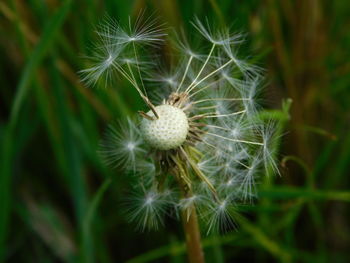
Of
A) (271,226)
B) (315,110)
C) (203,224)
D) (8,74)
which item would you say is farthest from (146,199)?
(8,74)

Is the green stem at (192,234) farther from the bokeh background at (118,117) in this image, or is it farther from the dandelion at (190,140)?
the bokeh background at (118,117)

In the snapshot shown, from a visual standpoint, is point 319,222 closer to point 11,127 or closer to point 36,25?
point 11,127

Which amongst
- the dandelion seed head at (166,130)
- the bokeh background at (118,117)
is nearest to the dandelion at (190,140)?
the dandelion seed head at (166,130)

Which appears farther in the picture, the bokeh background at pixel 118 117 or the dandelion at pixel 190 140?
the bokeh background at pixel 118 117

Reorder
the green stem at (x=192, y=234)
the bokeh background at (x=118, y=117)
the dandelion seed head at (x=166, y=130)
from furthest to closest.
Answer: the bokeh background at (x=118, y=117)
the green stem at (x=192, y=234)
the dandelion seed head at (x=166, y=130)

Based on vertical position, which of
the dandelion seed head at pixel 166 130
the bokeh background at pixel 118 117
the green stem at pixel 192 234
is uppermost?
the bokeh background at pixel 118 117
